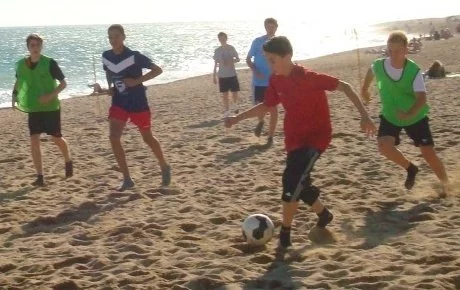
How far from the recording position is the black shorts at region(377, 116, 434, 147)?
20.9ft

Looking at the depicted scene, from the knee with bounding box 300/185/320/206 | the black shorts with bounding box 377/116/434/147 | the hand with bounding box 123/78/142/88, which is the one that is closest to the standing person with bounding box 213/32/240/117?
the hand with bounding box 123/78/142/88

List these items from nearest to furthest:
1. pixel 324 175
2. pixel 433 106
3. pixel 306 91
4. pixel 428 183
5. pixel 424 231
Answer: pixel 306 91 < pixel 424 231 < pixel 428 183 < pixel 324 175 < pixel 433 106

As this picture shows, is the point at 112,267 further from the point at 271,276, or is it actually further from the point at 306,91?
the point at 306,91

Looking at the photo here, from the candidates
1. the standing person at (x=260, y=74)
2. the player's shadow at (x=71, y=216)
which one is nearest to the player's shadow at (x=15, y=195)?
the player's shadow at (x=71, y=216)

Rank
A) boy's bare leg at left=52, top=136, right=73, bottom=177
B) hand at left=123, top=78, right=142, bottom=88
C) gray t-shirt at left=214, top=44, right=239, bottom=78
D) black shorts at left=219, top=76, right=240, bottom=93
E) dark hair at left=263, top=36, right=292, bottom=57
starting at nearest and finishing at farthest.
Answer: dark hair at left=263, top=36, right=292, bottom=57
hand at left=123, top=78, right=142, bottom=88
boy's bare leg at left=52, top=136, right=73, bottom=177
gray t-shirt at left=214, top=44, right=239, bottom=78
black shorts at left=219, top=76, right=240, bottom=93

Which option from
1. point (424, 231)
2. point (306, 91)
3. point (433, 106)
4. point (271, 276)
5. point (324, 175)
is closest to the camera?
point (271, 276)

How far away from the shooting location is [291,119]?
16.9 feet

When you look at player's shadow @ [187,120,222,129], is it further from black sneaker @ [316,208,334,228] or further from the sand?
black sneaker @ [316,208,334,228]

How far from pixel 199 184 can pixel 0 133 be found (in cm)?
799

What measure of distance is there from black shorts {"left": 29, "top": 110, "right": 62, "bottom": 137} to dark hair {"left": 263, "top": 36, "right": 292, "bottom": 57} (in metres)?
4.02

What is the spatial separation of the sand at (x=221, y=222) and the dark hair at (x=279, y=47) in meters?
1.44

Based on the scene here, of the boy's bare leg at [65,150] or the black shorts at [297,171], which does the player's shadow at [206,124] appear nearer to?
the boy's bare leg at [65,150]

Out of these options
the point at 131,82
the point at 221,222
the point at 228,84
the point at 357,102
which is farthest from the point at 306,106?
the point at 228,84

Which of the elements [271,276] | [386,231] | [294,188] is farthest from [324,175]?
[271,276]
